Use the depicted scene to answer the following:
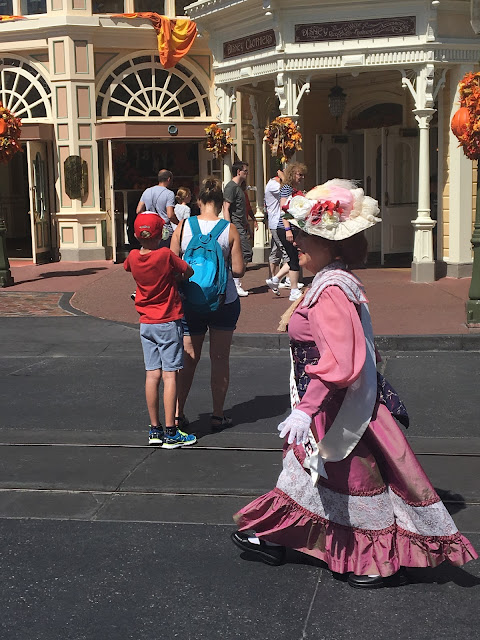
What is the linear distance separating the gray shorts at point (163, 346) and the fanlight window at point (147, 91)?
13.8 meters

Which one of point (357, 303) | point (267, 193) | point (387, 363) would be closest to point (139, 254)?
point (357, 303)

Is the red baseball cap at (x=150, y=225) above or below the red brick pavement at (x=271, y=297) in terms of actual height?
above

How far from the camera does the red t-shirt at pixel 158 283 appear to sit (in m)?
6.38

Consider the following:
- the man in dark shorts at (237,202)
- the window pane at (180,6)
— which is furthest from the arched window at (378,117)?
the man in dark shorts at (237,202)

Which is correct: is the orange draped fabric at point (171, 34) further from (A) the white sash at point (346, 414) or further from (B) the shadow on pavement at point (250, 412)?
(A) the white sash at point (346, 414)

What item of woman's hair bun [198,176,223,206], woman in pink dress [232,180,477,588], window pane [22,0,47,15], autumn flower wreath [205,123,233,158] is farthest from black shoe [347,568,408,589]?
window pane [22,0,47,15]

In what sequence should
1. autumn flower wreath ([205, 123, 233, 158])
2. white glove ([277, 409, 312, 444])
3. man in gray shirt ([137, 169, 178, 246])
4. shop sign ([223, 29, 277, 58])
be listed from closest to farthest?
white glove ([277, 409, 312, 444]), man in gray shirt ([137, 169, 178, 246]), shop sign ([223, 29, 277, 58]), autumn flower wreath ([205, 123, 233, 158])

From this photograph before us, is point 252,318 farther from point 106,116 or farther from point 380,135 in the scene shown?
point 106,116

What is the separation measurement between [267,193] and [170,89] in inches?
292

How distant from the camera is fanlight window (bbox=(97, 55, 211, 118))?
64.0ft

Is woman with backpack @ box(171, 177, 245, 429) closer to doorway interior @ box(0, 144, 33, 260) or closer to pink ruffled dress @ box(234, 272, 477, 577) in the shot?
pink ruffled dress @ box(234, 272, 477, 577)

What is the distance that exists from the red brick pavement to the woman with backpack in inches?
150

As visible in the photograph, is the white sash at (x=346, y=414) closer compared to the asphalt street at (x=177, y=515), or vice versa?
the asphalt street at (x=177, y=515)

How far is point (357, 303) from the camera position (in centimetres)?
416
